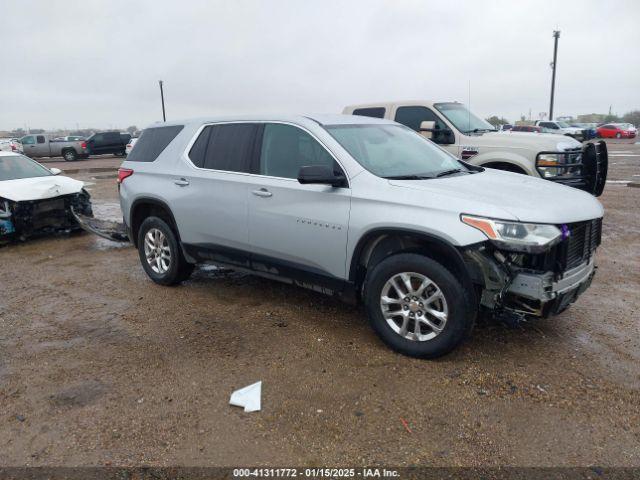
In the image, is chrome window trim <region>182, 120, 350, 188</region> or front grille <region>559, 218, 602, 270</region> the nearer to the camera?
front grille <region>559, 218, 602, 270</region>

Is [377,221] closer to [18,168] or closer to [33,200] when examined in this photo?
[33,200]

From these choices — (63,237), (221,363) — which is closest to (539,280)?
(221,363)

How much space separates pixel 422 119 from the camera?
821 cm

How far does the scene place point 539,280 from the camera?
11.1ft

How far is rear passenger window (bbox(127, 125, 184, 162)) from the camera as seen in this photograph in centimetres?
559

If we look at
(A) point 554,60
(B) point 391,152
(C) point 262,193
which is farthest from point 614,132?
(C) point 262,193

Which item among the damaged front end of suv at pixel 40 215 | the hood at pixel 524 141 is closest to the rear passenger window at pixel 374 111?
the hood at pixel 524 141

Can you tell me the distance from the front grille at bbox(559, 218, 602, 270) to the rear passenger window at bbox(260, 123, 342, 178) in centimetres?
184

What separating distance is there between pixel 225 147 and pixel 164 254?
150 cm

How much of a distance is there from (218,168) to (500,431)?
3.40 metres

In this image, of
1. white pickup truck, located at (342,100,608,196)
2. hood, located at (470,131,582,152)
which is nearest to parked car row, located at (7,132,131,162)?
white pickup truck, located at (342,100,608,196)

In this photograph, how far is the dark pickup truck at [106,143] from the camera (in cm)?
3038

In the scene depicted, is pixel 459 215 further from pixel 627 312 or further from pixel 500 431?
pixel 627 312

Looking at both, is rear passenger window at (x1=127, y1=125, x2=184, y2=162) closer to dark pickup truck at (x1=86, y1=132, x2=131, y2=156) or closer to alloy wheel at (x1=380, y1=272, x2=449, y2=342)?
alloy wheel at (x1=380, y1=272, x2=449, y2=342)
